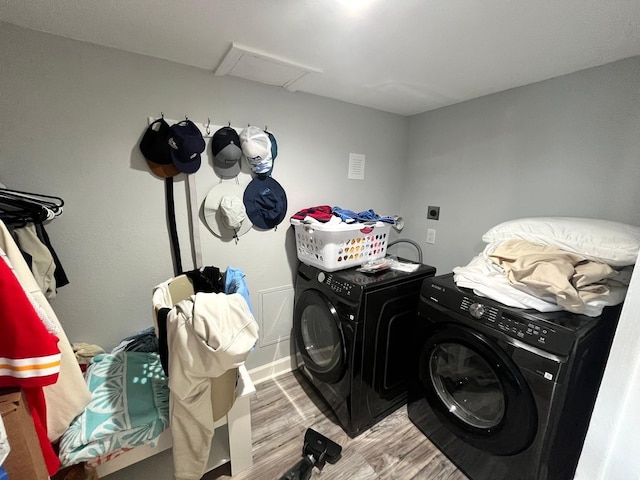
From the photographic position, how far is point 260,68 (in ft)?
4.64

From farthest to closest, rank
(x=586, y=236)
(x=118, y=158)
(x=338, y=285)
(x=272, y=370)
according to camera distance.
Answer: (x=272, y=370)
(x=338, y=285)
(x=118, y=158)
(x=586, y=236)

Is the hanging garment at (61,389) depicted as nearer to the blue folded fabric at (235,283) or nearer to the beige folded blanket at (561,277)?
the blue folded fabric at (235,283)

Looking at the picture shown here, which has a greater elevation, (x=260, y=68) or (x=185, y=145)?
(x=260, y=68)

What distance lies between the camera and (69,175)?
1244mm

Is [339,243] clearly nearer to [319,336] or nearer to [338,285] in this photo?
[338,285]

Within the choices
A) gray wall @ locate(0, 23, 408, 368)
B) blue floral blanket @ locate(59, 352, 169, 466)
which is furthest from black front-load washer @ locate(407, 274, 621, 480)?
blue floral blanket @ locate(59, 352, 169, 466)

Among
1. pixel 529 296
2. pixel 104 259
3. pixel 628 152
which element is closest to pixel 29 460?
pixel 104 259

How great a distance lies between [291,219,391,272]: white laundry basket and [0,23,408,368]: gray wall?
0.81 ft

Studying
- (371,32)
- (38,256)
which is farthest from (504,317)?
(38,256)

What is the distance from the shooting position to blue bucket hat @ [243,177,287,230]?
1.67 metres

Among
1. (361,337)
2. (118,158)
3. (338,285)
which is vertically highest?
(118,158)

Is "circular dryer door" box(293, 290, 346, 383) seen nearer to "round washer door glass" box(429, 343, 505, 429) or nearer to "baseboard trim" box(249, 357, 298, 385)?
"baseboard trim" box(249, 357, 298, 385)

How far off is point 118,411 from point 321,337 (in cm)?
108

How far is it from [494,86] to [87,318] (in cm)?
272
